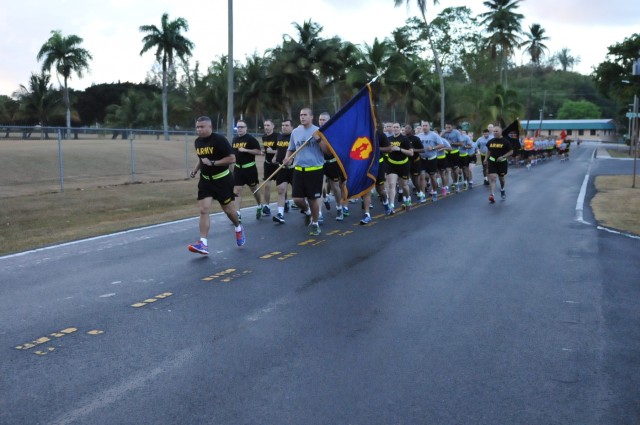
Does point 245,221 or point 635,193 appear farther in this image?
point 635,193

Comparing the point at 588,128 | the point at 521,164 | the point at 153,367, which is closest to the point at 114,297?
the point at 153,367

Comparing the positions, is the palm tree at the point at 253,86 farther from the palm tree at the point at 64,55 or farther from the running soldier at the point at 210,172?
the running soldier at the point at 210,172

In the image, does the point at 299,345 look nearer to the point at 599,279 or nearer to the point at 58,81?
the point at 599,279

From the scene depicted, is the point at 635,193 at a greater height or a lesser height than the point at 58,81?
lesser

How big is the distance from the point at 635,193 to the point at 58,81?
5380 centimetres

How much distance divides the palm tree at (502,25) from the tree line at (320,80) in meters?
0.09

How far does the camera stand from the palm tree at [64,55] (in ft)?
191

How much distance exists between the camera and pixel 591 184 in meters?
23.4

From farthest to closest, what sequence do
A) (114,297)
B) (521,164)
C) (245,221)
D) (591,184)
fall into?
(521,164) → (591,184) → (245,221) → (114,297)

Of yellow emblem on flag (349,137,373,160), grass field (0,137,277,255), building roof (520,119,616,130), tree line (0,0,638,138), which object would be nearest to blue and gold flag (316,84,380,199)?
yellow emblem on flag (349,137,373,160)

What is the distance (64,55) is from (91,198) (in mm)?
47023

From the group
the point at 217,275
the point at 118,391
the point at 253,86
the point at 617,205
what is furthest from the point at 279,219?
the point at 253,86

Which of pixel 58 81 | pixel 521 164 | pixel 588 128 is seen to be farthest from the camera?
pixel 588 128

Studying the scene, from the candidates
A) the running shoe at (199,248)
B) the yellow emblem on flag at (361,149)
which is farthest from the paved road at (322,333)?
the yellow emblem on flag at (361,149)
